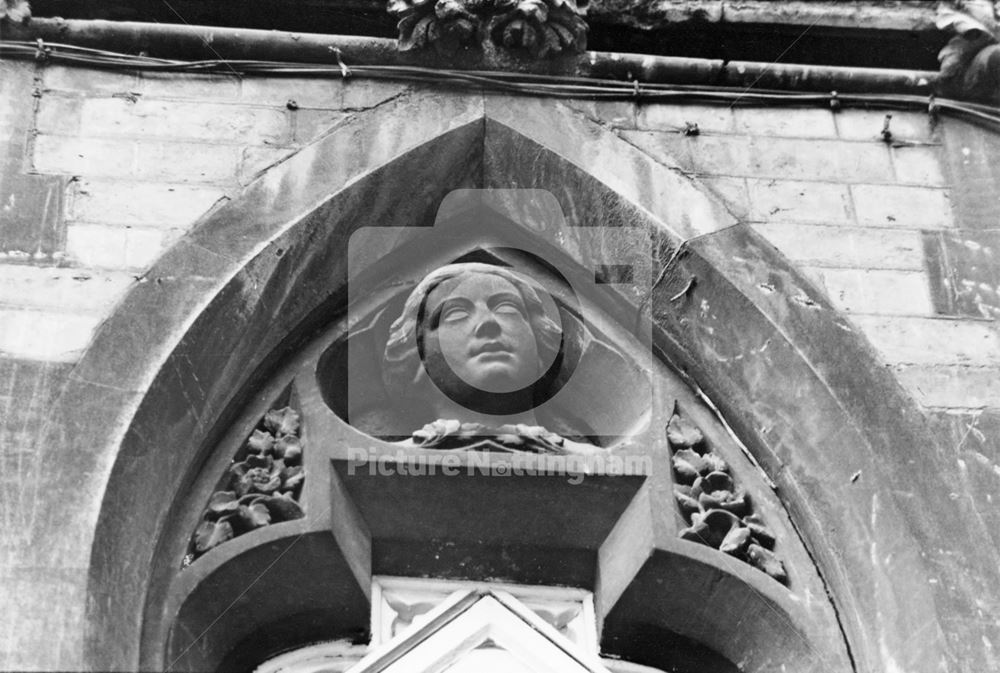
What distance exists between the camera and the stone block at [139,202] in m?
6.57

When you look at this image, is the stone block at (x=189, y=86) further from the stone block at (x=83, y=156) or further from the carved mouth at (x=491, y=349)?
the carved mouth at (x=491, y=349)

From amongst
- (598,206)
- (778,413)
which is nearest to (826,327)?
(778,413)

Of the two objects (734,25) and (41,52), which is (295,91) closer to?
(41,52)

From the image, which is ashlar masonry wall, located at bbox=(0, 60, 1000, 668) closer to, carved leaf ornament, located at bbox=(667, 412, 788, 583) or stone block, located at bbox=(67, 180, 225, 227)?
stone block, located at bbox=(67, 180, 225, 227)

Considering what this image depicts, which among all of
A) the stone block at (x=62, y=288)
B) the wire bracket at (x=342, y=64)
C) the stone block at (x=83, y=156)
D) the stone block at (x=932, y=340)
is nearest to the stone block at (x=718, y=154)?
the stone block at (x=932, y=340)

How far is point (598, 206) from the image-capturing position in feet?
22.7

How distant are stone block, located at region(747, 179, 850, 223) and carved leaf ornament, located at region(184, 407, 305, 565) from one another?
1652mm

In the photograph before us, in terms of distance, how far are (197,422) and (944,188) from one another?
2.59m

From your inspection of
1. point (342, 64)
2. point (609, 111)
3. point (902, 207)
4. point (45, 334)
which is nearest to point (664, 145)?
point (609, 111)

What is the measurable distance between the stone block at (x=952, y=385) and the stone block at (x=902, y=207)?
0.64 meters

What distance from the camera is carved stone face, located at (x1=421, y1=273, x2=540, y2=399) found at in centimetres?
658

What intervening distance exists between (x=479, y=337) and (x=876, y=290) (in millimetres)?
1230

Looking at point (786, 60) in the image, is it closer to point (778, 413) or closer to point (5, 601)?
point (778, 413)

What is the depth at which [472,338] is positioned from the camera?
6617mm
